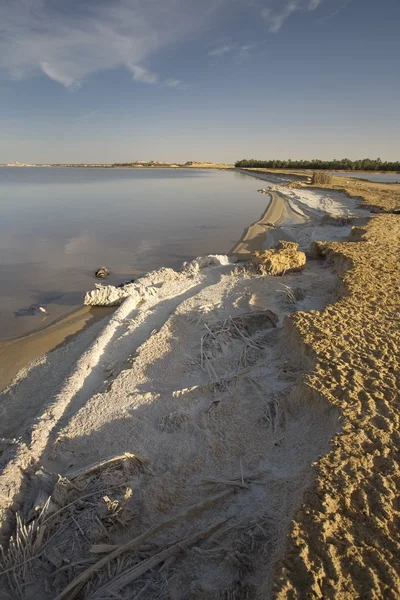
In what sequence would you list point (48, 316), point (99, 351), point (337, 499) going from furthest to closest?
point (48, 316) → point (99, 351) → point (337, 499)

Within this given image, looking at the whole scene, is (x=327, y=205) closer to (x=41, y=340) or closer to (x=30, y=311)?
(x=30, y=311)

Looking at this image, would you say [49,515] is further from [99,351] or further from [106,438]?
[99,351]

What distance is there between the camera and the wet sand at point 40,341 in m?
5.10

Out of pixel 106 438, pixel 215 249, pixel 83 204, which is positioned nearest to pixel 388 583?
pixel 106 438

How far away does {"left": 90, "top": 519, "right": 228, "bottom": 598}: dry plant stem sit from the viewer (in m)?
1.94

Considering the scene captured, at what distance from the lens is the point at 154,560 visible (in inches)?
80.0

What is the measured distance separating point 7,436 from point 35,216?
15.9 metres

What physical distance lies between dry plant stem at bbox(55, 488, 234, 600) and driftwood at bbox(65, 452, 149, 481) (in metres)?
0.57

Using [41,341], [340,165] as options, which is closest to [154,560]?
[41,341]

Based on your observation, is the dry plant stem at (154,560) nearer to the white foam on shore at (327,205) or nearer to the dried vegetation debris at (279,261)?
the dried vegetation debris at (279,261)

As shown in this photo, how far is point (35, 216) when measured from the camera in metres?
17.1

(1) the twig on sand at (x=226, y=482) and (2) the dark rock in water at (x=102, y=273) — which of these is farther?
(2) the dark rock in water at (x=102, y=273)

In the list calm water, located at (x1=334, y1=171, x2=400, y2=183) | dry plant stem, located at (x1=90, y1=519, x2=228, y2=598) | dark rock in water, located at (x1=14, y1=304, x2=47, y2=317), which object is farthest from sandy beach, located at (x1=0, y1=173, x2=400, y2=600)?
calm water, located at (x1=334, y1=171, x2=400, y2=183)

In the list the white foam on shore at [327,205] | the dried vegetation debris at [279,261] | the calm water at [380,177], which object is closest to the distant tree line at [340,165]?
the calm water at [380,177]
